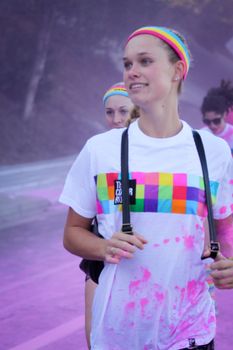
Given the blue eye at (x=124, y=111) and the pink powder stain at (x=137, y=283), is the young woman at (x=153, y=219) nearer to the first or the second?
the pink powder stain at (x=137, y=283)

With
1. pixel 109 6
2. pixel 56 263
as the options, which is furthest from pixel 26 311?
pixel 109 6

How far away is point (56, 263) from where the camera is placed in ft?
20.2

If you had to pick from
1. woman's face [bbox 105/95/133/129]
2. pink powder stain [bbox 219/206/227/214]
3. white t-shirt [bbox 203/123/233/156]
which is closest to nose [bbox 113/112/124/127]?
woman's face [bbox 105/95/133/129]

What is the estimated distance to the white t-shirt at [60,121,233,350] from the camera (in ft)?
5.78

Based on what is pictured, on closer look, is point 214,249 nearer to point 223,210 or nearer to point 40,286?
point 223,210

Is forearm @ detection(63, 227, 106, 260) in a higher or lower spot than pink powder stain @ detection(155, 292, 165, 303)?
higher

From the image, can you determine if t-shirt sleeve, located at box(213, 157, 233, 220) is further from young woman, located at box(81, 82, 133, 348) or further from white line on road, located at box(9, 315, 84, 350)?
white line on road, located at box(9, 315, 84, 350)

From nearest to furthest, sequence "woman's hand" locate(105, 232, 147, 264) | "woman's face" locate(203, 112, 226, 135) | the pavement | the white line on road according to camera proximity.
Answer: "woman's hand" locate(105, 232, 147, 264), the white line on road, the pavement, "woman's face" locate(203, 112, 226, 135)

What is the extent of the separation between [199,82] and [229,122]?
45.9 ft

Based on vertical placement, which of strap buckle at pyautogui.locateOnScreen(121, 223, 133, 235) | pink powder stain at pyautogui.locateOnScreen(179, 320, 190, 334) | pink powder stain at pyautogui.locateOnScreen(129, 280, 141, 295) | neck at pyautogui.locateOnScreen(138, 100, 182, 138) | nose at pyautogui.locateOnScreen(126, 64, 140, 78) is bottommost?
pink powder stain at pyautogui.locateOnScreen(179, 320, 190, 334)

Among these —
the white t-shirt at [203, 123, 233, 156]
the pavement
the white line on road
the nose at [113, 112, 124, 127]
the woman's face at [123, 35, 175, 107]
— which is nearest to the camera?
the woman's face at [123, 35, 175, 107]

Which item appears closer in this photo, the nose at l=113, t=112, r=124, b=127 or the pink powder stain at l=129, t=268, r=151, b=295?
the pink powder stain at l=129, t=268, r=151, b=295

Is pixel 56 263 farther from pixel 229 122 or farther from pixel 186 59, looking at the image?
pixel 186 59

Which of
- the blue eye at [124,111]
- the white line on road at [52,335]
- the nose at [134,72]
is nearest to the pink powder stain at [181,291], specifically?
the nose at [134,72]
